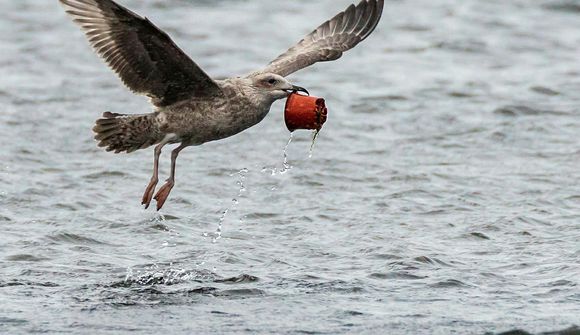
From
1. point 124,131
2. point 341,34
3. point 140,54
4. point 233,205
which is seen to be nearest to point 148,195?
point 124,131

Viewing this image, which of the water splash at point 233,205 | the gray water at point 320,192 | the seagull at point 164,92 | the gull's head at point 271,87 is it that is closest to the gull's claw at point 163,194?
the seagull at point 164,92

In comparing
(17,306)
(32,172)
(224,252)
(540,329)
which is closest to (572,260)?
(540,329)

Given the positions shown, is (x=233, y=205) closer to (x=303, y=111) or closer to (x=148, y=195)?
(x=148, y=195)

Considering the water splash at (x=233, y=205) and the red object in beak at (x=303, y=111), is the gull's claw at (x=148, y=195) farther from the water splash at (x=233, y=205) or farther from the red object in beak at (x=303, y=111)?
the water splash at (x=233, y=205)

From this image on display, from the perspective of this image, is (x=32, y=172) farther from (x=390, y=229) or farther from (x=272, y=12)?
(x=272, y=12)

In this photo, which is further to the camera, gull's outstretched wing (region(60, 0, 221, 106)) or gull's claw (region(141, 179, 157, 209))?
gull's claw (region(141, 179, 157, 209))

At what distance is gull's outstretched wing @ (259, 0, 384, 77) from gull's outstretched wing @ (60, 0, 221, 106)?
1434 millimetres

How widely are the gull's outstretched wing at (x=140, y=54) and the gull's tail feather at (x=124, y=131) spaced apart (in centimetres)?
19

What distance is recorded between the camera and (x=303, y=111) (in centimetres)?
890

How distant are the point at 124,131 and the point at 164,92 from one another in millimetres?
381

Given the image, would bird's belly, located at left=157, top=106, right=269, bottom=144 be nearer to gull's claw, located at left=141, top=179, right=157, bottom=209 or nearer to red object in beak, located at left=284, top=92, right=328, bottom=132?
red object in beak, located at left=284, top=92, right=328, bottom=132

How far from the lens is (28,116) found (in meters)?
13.6

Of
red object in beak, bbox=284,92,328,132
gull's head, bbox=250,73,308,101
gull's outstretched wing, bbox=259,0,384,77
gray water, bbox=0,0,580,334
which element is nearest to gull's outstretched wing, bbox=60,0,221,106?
gull's head, bbox=250,73,308,101

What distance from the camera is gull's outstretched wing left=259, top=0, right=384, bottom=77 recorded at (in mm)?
10258
